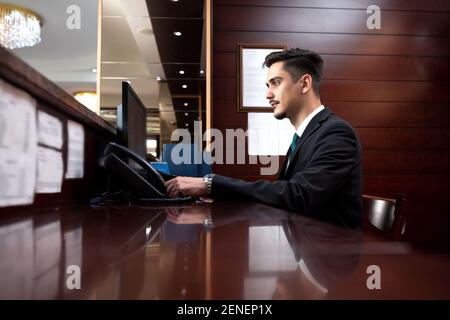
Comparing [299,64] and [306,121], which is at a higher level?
[299,64]

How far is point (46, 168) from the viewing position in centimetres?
93

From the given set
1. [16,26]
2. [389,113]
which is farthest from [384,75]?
[16,26]

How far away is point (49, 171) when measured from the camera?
37.3 inches

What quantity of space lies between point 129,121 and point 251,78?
141 centimetres

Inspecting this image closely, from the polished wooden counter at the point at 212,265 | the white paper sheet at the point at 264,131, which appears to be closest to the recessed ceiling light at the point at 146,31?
the white paper sheet at the point at 264,131

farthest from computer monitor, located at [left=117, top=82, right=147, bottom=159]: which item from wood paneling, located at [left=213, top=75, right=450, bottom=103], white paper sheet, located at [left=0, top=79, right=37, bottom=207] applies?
wood paneling, located at [left=213, top=75, right=450, bottom=103]

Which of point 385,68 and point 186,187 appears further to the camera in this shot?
point 385,68

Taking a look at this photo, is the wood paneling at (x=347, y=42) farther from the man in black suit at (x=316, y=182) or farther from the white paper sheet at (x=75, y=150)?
the white paper sheet at (x=75, y=150)

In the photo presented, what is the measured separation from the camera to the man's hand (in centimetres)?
133

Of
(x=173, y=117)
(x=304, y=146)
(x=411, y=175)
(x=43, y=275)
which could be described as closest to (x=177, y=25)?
(x=173, y=117)

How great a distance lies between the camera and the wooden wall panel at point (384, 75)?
2.69 metres

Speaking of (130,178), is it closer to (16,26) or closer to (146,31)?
(146,31)
